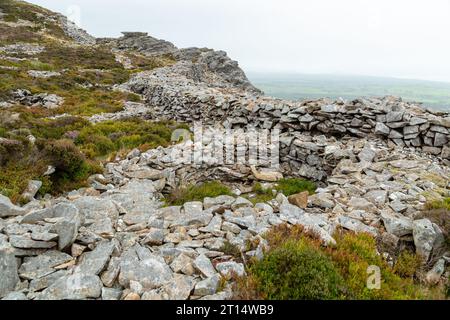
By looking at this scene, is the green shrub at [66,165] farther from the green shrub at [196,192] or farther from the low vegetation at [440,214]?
→ the low vegetation at [440,214]

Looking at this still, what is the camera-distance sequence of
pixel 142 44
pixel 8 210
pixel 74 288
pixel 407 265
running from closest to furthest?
pixel 74 288
pixel 407 265
pixel 8 210
pixel 142 44

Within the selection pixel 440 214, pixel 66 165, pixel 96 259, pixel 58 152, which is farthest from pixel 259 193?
pixel 58 152

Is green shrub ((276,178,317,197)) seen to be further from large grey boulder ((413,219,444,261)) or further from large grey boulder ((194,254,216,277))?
large grey boulder ((194,254,216,277))

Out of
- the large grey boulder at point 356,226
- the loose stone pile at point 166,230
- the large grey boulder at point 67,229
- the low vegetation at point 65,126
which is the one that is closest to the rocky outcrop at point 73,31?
the low vegetation at point 65,126

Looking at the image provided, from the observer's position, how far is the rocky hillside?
441 centimetres

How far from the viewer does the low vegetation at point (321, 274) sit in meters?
4.17

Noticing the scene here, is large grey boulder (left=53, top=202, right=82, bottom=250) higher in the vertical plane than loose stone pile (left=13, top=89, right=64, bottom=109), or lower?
lower

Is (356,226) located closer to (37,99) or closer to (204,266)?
(204,266)

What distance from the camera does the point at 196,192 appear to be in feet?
29.9

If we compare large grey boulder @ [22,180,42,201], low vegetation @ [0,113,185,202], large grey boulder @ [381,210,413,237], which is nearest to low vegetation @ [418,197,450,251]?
large grey boulder @ [381,210,413,237]

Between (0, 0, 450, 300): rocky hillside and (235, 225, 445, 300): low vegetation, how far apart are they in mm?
24

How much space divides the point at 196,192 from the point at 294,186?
367 centimetres

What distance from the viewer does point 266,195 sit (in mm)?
9500
